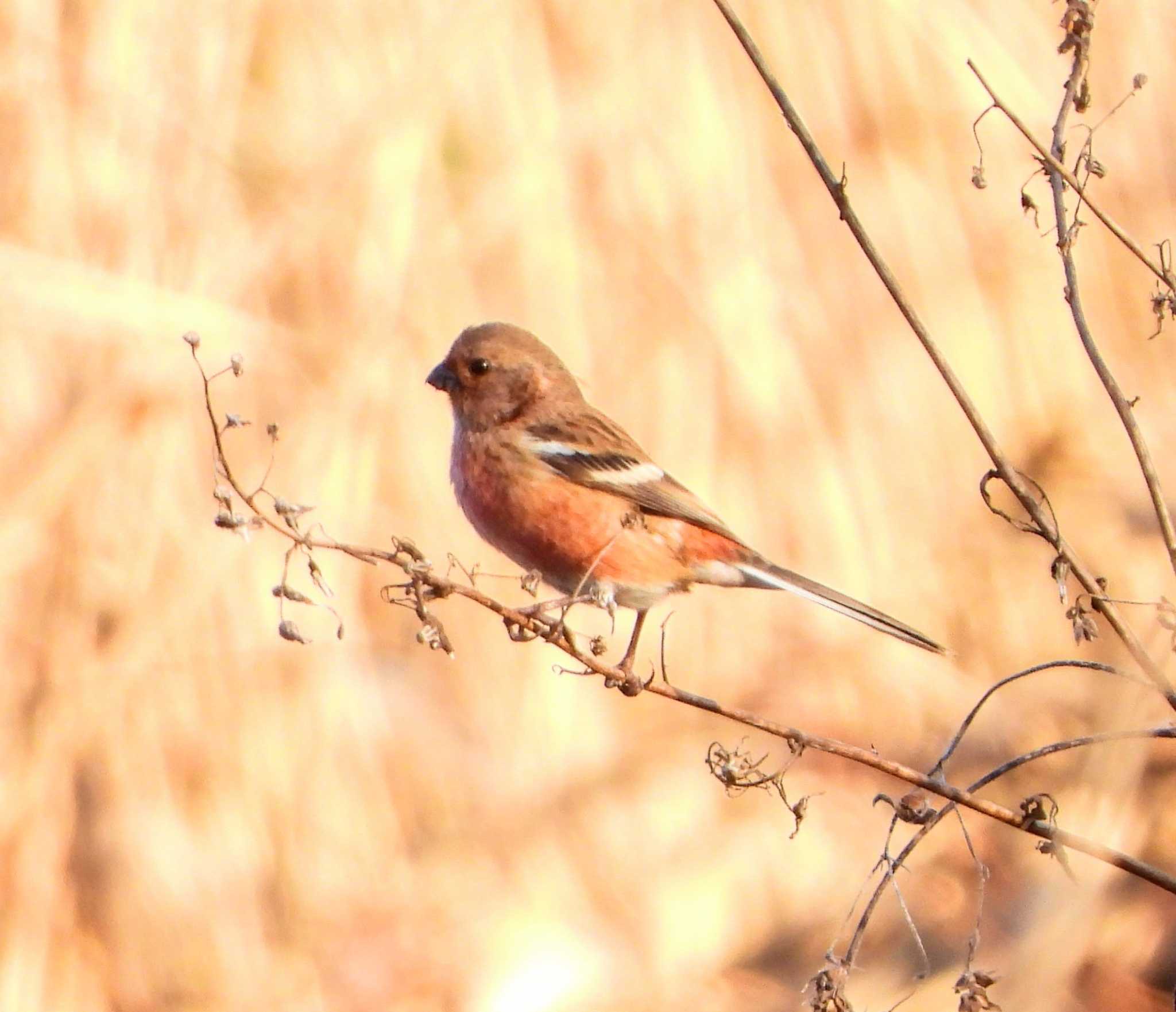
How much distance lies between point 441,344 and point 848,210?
2952mm

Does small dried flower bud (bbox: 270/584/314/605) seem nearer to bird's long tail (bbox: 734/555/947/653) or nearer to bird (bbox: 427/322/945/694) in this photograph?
bird's long tail (bbox: 734/555/947/653)

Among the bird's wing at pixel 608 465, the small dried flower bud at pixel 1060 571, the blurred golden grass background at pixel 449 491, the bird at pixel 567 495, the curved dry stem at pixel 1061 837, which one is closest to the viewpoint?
the curved dry stem at pixel 1061 837

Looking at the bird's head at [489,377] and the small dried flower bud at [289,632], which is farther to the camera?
the bird's head at [489,377]

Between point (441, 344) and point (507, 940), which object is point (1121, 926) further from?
point (441, 344)

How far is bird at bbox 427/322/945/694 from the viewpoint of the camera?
10.4ft

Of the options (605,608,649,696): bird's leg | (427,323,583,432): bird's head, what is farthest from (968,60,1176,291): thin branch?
(427,323,583,432): bird's head

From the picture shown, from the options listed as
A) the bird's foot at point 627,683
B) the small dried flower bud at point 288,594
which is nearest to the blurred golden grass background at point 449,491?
the bird's foot at point 627,683

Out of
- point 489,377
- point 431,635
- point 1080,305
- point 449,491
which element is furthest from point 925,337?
point 449,491

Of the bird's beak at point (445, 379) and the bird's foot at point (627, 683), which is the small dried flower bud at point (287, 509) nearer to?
the bird's foot at point (627, 683)

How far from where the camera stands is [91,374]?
13.9 ft

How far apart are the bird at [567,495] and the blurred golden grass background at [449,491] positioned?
986 millimetres

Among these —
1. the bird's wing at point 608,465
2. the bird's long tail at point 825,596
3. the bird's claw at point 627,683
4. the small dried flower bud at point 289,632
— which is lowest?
the small dried flower bud at point 289,632

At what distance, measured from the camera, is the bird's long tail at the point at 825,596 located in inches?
111

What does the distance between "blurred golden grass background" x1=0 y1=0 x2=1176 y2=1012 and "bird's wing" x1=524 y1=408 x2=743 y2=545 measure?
110 cm
